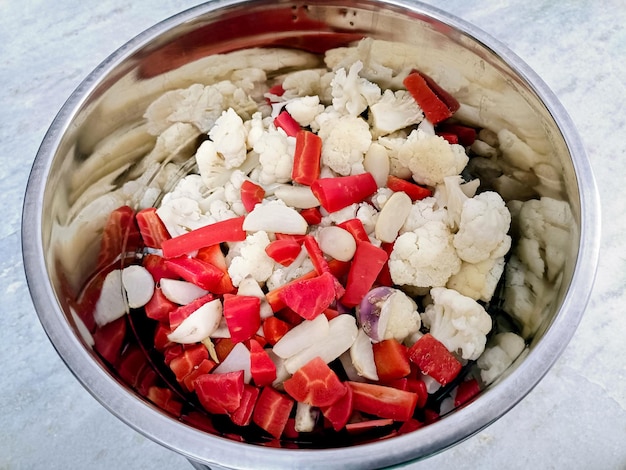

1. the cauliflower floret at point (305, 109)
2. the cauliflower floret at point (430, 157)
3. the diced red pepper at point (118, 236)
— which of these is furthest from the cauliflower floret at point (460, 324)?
the diced red pepper at point (118, 236)

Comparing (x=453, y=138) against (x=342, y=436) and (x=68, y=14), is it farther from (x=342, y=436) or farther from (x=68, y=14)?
(x=68, y=14)

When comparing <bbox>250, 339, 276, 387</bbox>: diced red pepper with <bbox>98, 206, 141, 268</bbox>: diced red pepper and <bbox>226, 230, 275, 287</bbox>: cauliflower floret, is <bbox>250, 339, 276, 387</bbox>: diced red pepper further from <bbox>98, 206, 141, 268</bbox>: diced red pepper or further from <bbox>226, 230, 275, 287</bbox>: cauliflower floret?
<bbox>98, 206, 141, 268</bbox>: diced red pepper

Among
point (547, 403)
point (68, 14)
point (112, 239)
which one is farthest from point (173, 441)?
point (68, 14)

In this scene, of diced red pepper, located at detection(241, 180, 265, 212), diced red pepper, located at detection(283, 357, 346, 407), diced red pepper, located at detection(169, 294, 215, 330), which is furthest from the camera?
diced red pepper, located at detection(241, 180, 265, 212)

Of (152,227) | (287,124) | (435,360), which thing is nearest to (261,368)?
(435,360)

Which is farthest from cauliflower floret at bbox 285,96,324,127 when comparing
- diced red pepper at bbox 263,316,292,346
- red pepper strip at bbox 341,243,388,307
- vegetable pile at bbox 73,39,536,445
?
diced red pepper at bbox 263,316,292,346

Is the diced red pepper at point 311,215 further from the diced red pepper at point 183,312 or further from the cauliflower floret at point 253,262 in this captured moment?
the diced red pepper at point 183,312

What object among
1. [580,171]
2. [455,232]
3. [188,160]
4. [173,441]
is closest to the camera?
[173,441]
